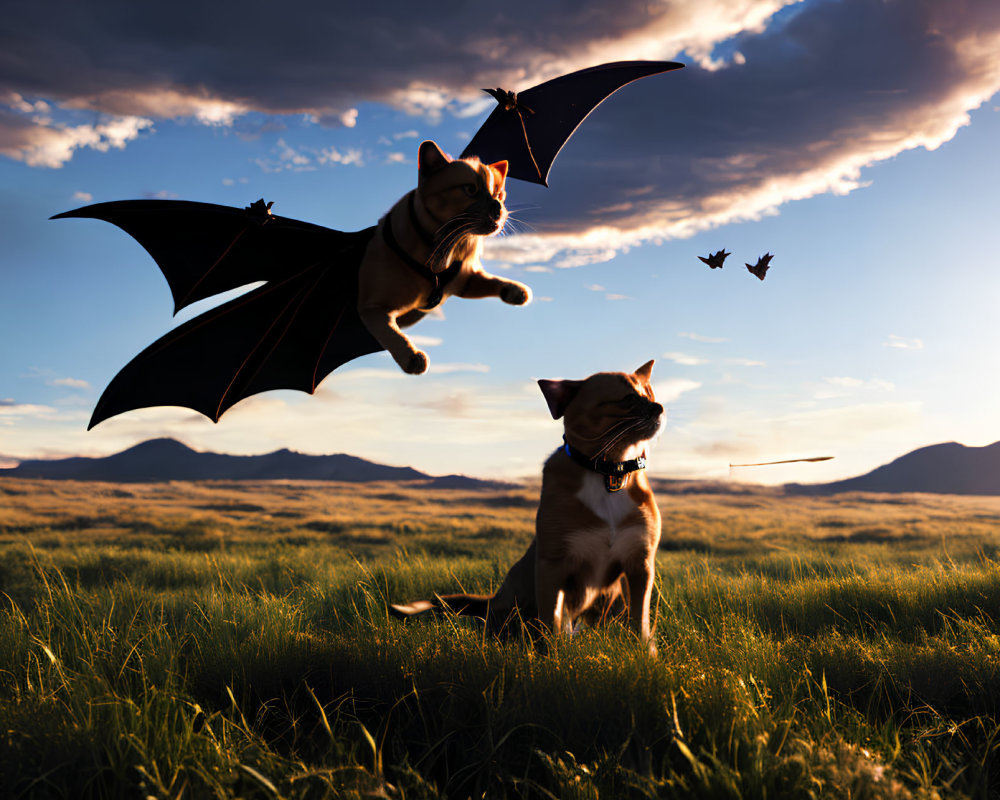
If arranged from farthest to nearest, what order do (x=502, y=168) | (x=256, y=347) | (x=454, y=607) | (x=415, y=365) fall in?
(x=454, y=607)
(x=256, y=347)
(x=502, y=168)
(x=415, y=365)

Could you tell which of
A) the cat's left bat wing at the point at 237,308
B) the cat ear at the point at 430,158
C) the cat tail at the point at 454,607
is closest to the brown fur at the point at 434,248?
the cat ear at the point at 430,158

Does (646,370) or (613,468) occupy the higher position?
(646,370)

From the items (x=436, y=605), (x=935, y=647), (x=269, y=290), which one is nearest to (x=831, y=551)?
(x=935, y=647)

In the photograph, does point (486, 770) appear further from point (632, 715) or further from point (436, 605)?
point (436, 605)

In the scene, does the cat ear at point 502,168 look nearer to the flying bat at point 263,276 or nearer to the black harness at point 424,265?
the black harness at point 424,265

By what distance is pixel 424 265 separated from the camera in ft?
7.41

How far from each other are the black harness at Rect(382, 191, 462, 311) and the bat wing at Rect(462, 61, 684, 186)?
0.92 m

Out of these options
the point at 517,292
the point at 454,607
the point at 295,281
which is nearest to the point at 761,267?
the point at 517,292

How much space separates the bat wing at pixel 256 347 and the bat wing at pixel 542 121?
34.6 inches

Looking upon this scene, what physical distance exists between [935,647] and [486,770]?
2981mm

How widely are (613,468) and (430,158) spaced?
5.18 feet

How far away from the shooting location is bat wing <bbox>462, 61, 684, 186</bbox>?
2982 mm

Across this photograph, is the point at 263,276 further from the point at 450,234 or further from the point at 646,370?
the point at 646,370

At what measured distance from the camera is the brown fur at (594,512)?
2.89 metres
